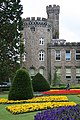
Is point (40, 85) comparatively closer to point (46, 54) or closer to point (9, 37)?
point (9, 37)

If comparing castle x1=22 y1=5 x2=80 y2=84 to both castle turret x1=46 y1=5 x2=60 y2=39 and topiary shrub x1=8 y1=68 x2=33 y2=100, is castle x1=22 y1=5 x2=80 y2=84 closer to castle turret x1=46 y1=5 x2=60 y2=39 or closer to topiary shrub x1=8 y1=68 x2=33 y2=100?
castle turret x1=46 y1=5 x2=60 y2=39

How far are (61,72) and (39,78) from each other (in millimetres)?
22446

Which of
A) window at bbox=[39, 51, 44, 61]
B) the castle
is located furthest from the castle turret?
window at bbox=[39, 51, 44, 61]

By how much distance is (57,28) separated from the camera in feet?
230

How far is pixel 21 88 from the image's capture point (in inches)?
880

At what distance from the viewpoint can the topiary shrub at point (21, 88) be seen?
72.6ft

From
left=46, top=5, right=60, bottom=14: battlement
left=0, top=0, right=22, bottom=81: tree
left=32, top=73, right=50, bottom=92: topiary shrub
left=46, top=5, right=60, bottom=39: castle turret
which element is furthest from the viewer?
left=46, top=5, right=60, bottom=39: castle turret

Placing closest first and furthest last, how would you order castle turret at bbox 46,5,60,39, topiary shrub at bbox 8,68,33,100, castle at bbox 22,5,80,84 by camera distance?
topiary shrub at bbox 8,68,33,100 → castle at bbox 22,5,80,84 → castle turret at bbox 46,5,60,39

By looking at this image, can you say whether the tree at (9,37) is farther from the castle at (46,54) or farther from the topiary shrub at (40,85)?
the castle at (46,54)

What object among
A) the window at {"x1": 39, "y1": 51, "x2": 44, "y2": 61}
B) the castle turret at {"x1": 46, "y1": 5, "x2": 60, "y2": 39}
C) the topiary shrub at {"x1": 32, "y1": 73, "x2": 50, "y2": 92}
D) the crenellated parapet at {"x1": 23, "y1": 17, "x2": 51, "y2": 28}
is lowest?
the topiary shrub at {"x1": 32, "y1": 73, "x2": 50, "y2": 92}

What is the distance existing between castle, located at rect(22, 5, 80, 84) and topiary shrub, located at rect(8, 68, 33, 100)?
3346 centimetres

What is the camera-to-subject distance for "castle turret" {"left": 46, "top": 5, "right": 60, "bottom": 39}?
69.0 meters

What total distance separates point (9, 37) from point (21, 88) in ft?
56.4

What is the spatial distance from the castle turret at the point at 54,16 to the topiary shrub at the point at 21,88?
154 ft
